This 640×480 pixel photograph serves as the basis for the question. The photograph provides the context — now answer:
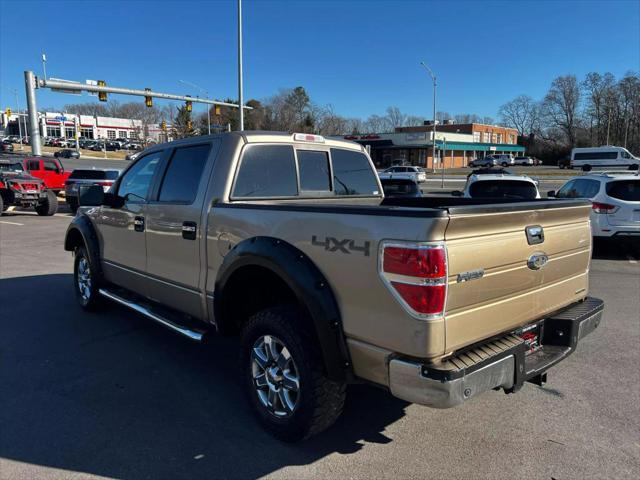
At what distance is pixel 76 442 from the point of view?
10.4 ft

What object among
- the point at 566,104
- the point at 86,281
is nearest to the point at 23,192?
the point at 86,281

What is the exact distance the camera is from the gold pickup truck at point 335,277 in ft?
7.94

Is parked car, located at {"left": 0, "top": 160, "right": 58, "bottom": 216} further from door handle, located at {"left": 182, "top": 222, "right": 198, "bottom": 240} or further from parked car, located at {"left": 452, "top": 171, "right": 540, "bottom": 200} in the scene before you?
door handle, located at {"left": 182, "top": 222, "right": 198, "bottom": 240}

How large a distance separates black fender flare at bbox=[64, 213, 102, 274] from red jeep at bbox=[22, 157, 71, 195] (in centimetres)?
1621

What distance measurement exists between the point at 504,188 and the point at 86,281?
300 inches

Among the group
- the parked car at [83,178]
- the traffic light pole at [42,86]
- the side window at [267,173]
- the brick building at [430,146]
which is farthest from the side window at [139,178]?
the brick building at [430,146]

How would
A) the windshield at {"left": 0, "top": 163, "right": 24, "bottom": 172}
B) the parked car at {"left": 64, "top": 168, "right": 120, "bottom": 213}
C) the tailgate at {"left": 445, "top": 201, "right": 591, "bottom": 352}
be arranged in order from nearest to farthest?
the tailgate at {"left": 445, "top": 201, "right": 591, "bottom": 352} → the parked car at {"left": 64, "top": 168, "right": 120, "bottom": 213} → the windshield at {"left": 0, "top": 163, "right": 24, "bottom": 172}

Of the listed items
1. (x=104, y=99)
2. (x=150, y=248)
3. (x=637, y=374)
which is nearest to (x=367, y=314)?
(x=150, y=248)

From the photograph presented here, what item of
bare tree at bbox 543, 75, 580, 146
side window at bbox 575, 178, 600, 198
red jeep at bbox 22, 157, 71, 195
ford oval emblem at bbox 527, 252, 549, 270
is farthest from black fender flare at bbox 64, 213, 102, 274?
bare tree at bbox 543, 75, 580, 146

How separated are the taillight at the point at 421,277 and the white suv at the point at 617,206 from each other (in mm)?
8489

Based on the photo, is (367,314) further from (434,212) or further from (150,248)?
(150,248)

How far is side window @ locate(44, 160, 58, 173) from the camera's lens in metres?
20.6

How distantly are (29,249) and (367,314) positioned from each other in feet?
34.3

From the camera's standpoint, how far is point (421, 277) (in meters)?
2.34
